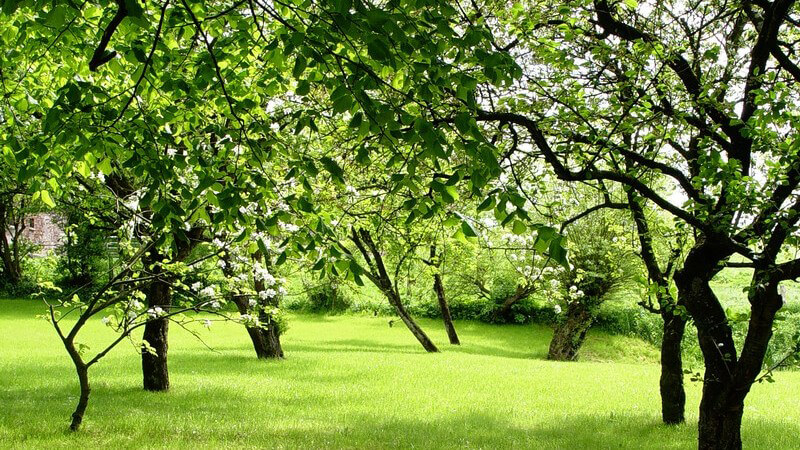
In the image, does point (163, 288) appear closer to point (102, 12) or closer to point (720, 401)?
point (102, 12)

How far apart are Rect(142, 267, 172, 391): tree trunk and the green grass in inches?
14.3

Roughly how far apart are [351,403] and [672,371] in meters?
5.96

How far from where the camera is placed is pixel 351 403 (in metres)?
12.5

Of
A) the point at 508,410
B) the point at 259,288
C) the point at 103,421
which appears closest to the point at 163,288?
the point at 103,421

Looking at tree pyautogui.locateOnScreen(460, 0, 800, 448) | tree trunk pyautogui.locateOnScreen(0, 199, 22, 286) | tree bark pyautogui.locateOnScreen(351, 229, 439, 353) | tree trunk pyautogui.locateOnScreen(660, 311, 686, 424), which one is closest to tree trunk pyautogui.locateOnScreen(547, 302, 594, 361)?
tree bark pyautogui.locateOnScreen(351, 229, 439, 353)

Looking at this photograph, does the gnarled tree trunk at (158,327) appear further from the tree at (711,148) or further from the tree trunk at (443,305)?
the tree trunk at (443,305)

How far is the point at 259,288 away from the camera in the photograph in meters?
17.2

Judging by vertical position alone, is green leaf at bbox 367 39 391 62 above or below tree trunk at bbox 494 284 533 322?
above

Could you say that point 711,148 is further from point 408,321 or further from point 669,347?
point 408,321

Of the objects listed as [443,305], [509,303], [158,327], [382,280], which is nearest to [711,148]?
[158,327]

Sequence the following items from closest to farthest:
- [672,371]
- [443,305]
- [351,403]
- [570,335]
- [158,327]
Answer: [672,371] < [158,327] < [351,403] < [570,335] < [443,305]

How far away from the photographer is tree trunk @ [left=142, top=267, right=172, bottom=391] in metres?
12.4

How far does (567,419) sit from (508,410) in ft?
3.80

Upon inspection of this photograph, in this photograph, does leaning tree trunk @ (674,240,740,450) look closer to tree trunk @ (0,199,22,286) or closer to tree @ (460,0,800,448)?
tree @ (460,0,800,448)
